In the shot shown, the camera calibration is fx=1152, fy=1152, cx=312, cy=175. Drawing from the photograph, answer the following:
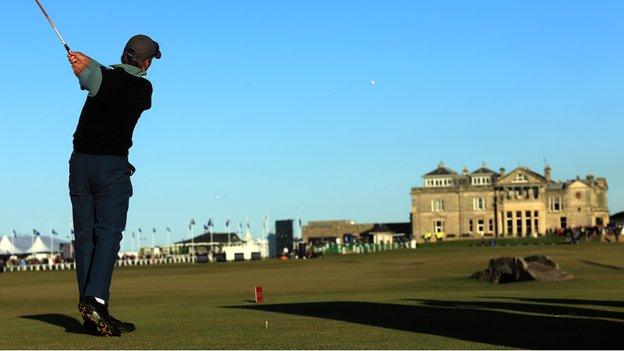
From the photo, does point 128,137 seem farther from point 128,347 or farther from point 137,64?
point 128,347

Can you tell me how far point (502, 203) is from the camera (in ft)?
616

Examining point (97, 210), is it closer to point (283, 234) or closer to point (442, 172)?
point (283, 234)

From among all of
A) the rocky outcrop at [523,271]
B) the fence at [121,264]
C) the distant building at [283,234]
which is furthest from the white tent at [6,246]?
the rocky outcrop at [523,271]

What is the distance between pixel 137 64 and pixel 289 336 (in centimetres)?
273

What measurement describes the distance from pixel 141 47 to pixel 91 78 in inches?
25.6

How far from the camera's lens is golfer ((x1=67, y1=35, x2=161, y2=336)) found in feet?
32.2

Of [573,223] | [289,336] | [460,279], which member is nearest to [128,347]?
[289,336]

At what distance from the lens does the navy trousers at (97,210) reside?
9906 mm

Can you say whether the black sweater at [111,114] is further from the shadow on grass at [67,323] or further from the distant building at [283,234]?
the distant building at [283,234]

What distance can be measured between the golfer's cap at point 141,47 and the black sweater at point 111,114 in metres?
0.21

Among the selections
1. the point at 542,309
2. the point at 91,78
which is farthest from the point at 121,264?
the point at 91,78

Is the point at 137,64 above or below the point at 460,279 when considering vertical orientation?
above

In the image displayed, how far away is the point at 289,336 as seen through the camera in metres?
9.62

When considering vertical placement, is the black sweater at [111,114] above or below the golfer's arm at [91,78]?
below
